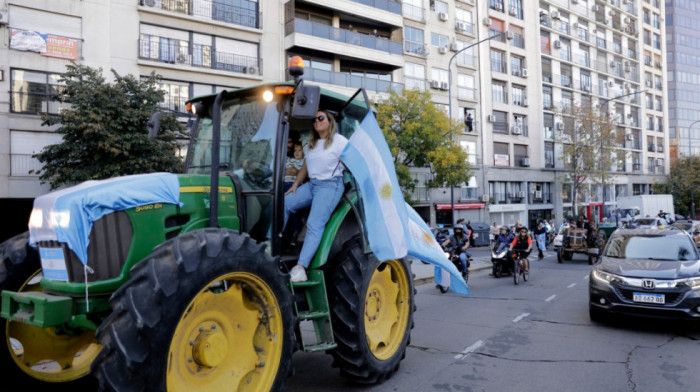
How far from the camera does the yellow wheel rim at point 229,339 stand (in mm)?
3525

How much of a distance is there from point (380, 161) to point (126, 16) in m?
21.4

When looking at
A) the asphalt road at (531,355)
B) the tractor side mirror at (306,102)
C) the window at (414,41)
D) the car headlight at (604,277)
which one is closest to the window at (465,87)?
the window at (414,41)

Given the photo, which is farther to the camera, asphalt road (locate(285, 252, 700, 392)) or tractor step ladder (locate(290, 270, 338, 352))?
asphalt road (locate(285, 252, 700, 392))

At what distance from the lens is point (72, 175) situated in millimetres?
17016

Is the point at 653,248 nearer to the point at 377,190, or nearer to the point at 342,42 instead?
the point at 377,190

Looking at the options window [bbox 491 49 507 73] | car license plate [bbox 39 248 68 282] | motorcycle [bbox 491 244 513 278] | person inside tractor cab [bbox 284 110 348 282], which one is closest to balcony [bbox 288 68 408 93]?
window [bbox 491 49 507 73]

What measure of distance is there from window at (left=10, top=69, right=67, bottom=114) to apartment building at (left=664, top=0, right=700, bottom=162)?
78.4m

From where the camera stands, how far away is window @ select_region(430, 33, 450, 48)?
36.2m

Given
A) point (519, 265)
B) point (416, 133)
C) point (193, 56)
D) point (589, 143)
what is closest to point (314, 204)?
point (519, 265)

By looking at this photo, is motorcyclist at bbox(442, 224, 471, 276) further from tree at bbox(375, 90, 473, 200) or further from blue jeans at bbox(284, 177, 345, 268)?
tree at bbox(375, 90, 473, 200)

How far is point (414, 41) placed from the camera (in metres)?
34.8

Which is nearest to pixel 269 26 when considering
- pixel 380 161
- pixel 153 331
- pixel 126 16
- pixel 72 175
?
pixel 126 16

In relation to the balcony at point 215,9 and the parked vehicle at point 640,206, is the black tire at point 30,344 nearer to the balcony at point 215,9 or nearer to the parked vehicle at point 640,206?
the balcony at point 215,9

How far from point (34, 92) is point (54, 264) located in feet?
65.5
